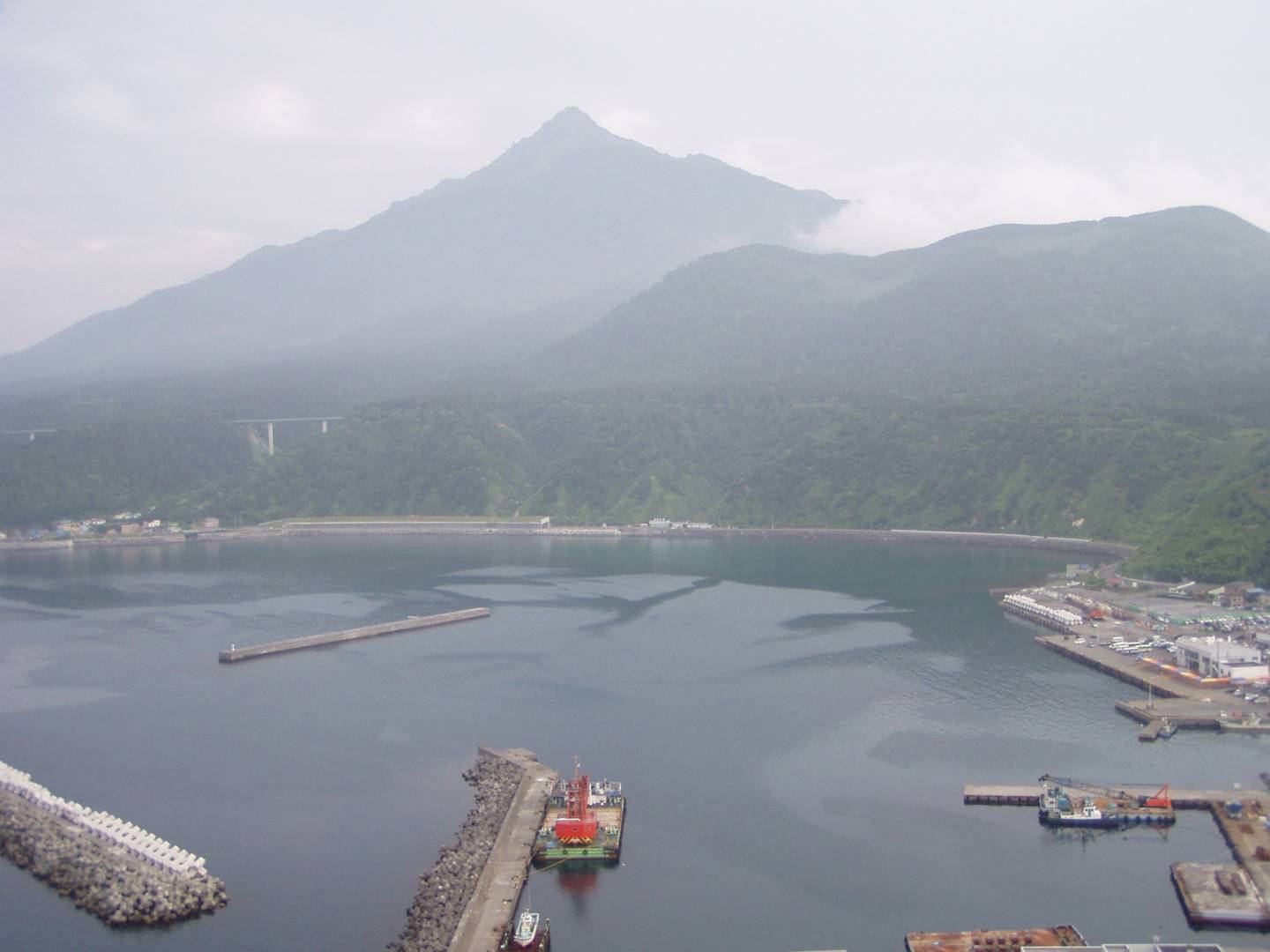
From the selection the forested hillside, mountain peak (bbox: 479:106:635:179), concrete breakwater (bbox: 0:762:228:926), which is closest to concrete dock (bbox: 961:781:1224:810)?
concrete breakwater (bbox: 0:762:228:926)

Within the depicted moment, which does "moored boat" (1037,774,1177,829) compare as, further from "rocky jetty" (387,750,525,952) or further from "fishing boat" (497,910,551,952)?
"rocky jetty" (387,750,525,952)

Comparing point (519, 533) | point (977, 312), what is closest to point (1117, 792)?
point (519, 533)

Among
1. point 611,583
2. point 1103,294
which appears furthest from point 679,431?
point 1103,294

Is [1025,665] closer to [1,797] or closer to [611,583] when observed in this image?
[611,583]

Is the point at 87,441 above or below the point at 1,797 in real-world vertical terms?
A: above

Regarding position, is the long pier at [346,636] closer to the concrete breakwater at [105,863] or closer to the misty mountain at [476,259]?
the concrete breakwater at [105,863]

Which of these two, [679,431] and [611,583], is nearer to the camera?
[611,583]
